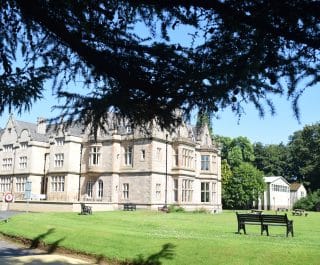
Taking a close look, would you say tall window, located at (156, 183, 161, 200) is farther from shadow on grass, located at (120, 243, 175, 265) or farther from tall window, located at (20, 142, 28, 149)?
shadow on grass, located at (120, 243, 175, 265)

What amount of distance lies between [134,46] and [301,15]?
225 centimetres

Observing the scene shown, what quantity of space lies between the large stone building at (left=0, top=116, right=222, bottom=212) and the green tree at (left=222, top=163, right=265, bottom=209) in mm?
12131

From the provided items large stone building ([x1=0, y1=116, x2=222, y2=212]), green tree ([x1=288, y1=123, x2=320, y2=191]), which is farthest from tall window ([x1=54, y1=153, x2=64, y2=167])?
green tree ([x1=288, y1=123, x2=320, y2=191])

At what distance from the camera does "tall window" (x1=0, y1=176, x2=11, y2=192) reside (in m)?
Answer: 52.8

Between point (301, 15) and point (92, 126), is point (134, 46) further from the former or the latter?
point (301, 15)

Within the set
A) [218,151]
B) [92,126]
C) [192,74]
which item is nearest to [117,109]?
[92,126]

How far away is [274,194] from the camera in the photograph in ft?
264

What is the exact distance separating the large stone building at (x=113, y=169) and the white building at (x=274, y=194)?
29.0m

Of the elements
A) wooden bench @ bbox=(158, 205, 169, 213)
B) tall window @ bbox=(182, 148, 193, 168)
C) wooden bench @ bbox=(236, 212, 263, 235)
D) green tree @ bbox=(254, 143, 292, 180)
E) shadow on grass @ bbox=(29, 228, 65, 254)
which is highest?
green tree @ bbox=(254, 143, 292, 180)

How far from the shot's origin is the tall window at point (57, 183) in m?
47.7

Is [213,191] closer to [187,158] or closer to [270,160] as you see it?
[187,158]

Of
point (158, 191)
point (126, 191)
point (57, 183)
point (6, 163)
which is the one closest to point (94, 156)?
point (57, 183)

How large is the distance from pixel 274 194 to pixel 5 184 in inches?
1947

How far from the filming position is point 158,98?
6.08 metres
